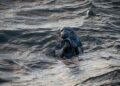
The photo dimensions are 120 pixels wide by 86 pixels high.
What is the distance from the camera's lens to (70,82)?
6.77m

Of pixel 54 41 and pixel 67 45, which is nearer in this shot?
pixel 67 45

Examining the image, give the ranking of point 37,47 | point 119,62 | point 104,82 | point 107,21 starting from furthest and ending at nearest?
point 107,21 → point 37,47 → point 119,62 → point 104,82

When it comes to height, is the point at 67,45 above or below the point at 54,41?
above

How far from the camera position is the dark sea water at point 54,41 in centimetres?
700

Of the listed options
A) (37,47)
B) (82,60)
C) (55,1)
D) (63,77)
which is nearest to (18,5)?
(55,1)

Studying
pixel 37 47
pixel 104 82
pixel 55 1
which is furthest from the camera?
pixel 55 1

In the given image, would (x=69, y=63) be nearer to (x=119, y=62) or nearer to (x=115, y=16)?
(x=119, y=62)

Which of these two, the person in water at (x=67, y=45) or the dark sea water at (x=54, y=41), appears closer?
the dark sea water at (x=54, y=41)

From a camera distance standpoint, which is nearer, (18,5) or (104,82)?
(104,82)

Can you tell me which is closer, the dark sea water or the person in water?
the dark sea water

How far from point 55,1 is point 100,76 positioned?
437 cm

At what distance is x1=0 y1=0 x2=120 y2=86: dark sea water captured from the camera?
700cm

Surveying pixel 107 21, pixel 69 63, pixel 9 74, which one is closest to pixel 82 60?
pixel 69 63

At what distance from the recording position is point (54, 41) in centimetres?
905
